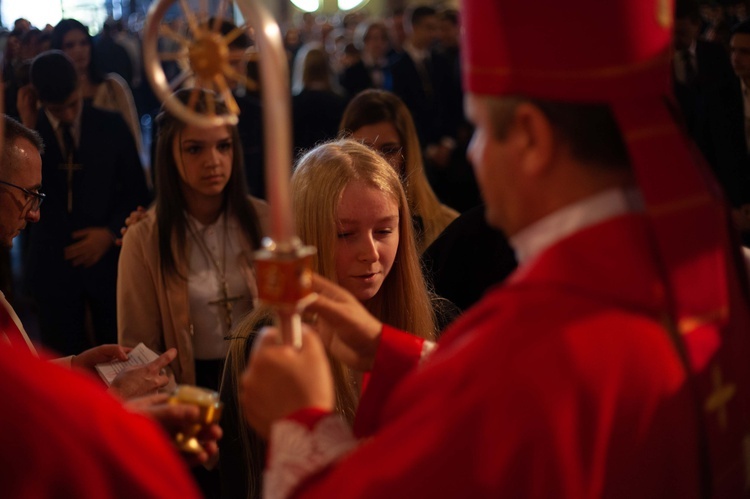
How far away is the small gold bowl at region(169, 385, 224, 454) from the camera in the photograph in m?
1.45

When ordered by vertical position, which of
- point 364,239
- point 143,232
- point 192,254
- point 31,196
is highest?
point 31,196

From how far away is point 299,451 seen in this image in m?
1.30

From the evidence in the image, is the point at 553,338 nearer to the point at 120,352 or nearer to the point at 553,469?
the point at 553,469

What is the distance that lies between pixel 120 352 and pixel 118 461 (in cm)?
108

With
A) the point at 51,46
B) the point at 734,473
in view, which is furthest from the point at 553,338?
the point at 51,46

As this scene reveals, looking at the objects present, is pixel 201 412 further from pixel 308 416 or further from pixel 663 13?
pixel 663 13

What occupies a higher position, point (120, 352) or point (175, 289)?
point (120, 352)

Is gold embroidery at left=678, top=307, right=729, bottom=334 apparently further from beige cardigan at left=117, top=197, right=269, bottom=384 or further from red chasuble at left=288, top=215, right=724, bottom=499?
beige cardigan at left=117, top=197, right=269, bottom=384

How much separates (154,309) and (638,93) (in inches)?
100

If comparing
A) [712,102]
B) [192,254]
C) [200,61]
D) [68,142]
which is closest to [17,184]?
[192,254]

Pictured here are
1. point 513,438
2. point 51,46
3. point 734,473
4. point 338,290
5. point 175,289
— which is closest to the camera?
point 513,438

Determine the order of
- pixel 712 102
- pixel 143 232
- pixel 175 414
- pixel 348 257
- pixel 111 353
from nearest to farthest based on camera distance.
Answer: pixel 175 414, pixel 111 353, pixel 348 257, pixel 143 232, pixel 712 102

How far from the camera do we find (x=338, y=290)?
1.63 meters

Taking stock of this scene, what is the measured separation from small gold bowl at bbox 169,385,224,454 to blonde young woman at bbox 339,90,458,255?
2.55 meters
